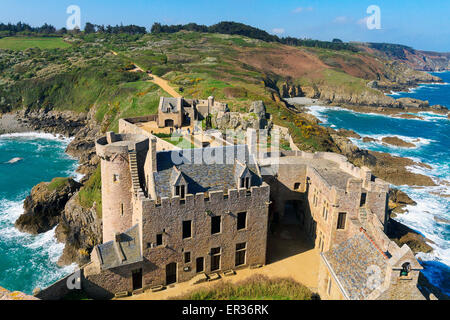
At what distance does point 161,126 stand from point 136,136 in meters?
22.1

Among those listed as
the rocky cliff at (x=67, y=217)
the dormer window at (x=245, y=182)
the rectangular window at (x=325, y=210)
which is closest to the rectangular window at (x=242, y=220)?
the dormer window at (x=245, y=182)

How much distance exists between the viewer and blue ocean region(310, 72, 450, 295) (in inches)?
1858

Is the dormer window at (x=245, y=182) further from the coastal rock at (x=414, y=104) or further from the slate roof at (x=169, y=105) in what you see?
the coastal rock at (x=414, y=104)

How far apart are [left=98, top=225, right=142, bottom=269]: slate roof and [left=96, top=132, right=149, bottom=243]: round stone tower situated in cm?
429

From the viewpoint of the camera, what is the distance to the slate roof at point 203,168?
91.1ft

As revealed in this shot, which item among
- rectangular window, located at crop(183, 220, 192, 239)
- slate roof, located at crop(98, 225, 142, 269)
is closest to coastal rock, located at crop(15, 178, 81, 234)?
slate roof, located at crop(98, 225, 142, 269)

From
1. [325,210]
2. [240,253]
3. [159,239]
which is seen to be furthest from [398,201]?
[159,239]

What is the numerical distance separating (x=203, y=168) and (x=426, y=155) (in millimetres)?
78903

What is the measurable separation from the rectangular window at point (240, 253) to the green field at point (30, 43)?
162545mm

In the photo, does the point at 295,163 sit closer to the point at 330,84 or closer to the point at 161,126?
the point at 161,126

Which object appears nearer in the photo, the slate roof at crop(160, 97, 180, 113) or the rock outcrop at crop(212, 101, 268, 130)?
the slate roof at crop(160, 97, 180, 113)

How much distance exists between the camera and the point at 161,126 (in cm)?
5594

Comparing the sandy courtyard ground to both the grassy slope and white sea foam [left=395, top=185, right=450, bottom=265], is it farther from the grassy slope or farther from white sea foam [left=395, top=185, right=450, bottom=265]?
the grassy slope

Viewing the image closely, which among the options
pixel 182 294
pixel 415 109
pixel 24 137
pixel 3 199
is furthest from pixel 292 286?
pixel 415 109
